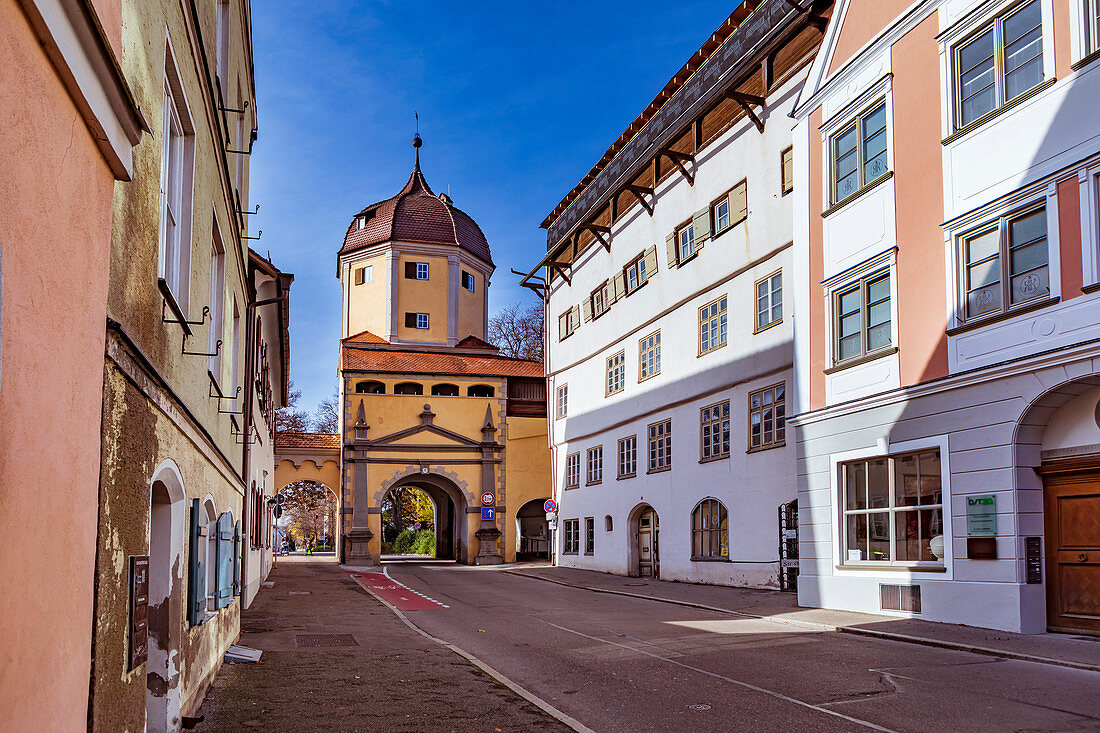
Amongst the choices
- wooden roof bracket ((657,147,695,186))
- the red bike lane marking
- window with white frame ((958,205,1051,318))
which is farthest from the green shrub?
window with white frame ((958,205,1051,318))

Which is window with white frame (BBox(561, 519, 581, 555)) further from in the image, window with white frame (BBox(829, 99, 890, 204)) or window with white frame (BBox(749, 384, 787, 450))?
window with white frame (BBox(829, 99, 890, 204))

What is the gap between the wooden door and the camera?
13422 mm

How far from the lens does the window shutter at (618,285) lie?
3428 centimetres

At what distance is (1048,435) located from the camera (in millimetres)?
14164

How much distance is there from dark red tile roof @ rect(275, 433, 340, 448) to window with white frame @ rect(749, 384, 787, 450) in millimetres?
24571

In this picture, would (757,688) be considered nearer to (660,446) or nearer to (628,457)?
(660,446)

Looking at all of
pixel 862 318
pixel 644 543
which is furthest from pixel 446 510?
pixel 862 318

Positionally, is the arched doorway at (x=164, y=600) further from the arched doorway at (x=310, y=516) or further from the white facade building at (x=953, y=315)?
the arched doorway at (x=310, y=516)

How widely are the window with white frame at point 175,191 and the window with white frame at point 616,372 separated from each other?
26.5 m

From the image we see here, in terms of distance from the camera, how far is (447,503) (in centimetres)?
5116

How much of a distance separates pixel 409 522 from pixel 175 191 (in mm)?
65649

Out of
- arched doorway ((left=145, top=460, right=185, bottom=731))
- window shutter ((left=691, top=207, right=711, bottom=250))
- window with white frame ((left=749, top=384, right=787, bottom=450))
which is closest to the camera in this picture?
arched doorway ((left=145, top=460, right=185, bottom=731))

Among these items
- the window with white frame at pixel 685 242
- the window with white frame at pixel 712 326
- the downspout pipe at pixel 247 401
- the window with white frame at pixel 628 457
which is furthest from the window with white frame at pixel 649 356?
the downspout pipe at pixel 247 401

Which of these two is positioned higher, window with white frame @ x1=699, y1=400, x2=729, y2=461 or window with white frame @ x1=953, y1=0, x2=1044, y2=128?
window with white frame @ x1=953, y1=0, x2=1044, y2=128
